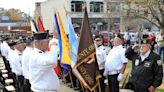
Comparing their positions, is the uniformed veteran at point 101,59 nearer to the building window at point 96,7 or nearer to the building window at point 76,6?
the building window at point 76,6

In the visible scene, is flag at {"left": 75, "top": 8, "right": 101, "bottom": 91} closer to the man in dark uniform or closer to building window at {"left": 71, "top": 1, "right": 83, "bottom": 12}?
the man in dark uniform

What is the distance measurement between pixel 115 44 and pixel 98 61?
0.85 m

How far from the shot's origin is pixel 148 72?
19.7 ft

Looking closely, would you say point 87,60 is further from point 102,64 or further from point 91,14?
point 91,14

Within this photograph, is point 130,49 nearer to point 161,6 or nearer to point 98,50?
point 98,50

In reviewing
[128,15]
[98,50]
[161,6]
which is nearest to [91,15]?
[128,15]

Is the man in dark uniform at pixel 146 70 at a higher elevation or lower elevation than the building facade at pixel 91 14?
higher

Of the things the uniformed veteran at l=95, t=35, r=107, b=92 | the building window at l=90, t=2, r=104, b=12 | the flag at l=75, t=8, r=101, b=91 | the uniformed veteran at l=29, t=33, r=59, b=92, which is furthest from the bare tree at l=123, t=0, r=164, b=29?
the building window at l=90, t=2, r=104, b=12

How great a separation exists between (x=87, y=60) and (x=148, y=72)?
1.79 meters

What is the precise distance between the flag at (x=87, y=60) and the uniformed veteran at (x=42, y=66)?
2.06 m

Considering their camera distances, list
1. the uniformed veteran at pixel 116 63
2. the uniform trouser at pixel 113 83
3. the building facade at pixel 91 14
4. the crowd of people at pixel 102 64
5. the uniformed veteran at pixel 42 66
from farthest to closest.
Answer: the building facade at pixel 91 14 → the uniform trouser at pixel 113 83 → the uniformed veteran at pixel 116 63 → the crowd of people at pixel 102 64 → the uniformed veteran at pixel 42 66

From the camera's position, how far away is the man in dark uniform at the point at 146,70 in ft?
19.4

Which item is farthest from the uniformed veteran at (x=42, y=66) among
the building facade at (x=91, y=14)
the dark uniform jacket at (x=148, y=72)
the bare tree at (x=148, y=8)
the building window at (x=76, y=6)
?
the building window at (x=76, y=6)

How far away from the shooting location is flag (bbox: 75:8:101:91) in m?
7.44
